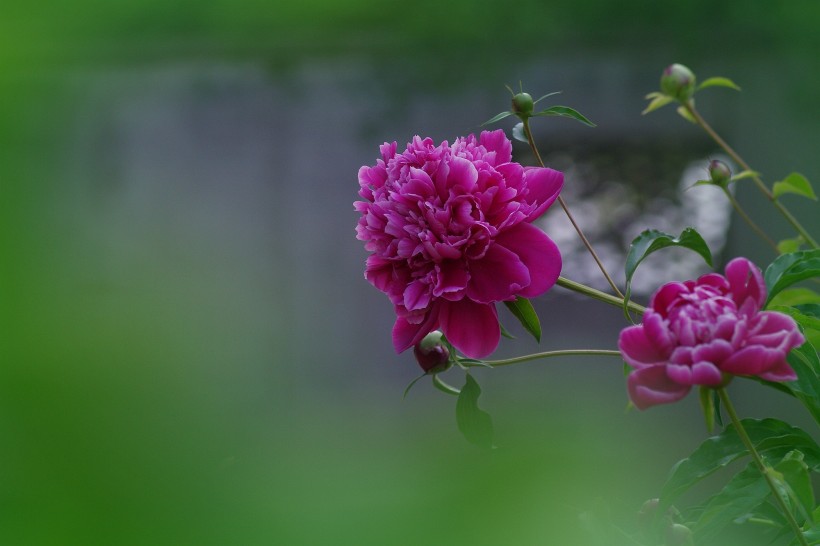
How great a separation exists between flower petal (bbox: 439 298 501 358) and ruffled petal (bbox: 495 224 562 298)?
0.7 inches

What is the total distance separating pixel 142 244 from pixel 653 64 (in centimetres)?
126

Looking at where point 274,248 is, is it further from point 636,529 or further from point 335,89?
point 636,529

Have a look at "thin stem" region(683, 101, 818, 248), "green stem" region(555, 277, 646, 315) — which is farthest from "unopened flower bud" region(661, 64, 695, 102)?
"green stem" region(555, 277, 646, 315)

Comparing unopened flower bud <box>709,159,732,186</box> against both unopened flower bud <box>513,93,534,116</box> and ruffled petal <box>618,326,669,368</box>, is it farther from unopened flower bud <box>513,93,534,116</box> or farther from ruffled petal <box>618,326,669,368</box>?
ruffled petal <box>618,326,669,368</box>

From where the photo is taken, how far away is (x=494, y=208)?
365 millimetres

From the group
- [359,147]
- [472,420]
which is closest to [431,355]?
[472,420]

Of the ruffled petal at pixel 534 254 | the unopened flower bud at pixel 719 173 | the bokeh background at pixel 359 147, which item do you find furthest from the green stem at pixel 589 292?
the bokeh background at pixel 359 147

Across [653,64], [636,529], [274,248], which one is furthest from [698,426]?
[636,529]

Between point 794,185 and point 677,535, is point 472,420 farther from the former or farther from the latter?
point 794,185

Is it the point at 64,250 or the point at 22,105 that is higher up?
the point at 64,250

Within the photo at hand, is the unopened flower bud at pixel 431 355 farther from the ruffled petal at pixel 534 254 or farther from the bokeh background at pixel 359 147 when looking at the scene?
the bokeh background at pixel 359 147

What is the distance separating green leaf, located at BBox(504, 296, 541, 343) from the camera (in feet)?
1.21

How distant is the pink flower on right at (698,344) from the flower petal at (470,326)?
10 centimetres

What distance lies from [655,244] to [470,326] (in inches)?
3.0
